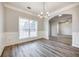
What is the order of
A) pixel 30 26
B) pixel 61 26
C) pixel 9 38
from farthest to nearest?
pixel 61 26 < pixel 30 26 < pixel 9 38

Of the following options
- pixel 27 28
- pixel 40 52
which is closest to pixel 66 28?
pixel 27 28

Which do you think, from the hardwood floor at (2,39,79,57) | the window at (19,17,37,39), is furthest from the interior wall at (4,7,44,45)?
the hardwood floor at (2,39,79,57)

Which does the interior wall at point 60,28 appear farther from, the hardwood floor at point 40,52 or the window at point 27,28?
the hardwood floor at point 40,52

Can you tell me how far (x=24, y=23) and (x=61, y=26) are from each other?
1074 cm

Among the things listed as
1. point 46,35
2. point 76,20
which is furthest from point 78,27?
point 46,35

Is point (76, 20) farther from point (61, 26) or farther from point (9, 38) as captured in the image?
point (61, 26)

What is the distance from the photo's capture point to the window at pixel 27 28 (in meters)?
6.47

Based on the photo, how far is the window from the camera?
647 cm

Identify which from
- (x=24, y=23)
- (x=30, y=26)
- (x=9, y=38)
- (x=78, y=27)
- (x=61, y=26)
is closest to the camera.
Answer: (x=78, y=27)

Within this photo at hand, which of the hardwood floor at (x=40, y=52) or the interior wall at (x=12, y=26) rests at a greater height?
the interior wall at (x=12, y=26)

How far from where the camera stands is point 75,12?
497cm

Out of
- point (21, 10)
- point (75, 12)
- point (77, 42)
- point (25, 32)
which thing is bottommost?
point (77, 42)

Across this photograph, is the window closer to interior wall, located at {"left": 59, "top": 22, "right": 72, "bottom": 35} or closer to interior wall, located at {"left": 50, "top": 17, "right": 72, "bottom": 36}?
interior wall, located at {"left": 50, "top": 17, "right": 72, "bottom": 36}

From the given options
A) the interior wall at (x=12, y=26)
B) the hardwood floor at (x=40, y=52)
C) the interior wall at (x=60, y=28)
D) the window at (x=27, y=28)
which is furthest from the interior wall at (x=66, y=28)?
the hardwood floor at (x=40, y=52)
